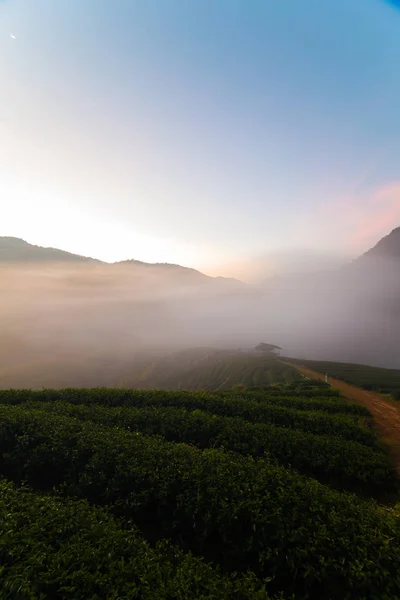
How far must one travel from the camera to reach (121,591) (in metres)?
8.82

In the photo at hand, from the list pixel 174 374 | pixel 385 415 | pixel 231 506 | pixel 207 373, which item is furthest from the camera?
pixel 174 374

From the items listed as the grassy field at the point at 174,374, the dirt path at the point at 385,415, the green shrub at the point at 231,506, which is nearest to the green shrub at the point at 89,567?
the green shrub at the point at 231,506

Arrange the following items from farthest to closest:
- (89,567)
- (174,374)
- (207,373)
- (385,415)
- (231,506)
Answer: (174,374)
(207,373)
(385,415)
(231,506)
(89,567)

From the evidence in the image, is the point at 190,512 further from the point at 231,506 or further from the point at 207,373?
the point at 207,373

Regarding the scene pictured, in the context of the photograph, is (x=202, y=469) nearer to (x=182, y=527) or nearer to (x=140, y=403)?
(x=182, y=527)

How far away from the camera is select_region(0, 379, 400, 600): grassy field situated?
31.2ft

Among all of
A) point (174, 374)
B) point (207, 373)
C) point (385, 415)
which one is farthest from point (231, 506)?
point (174, 374)

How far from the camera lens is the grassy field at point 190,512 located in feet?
31.2

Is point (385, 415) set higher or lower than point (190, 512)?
higher

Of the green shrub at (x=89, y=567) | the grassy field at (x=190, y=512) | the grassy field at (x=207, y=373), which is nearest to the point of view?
the green shrub at (x=89, y=567)

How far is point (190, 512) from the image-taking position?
13461mm

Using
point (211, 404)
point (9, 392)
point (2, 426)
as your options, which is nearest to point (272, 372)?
point (211, 404)

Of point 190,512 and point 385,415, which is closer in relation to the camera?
point 190,512

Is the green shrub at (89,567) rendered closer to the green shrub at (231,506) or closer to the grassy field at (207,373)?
the green shrub at (231,506)
